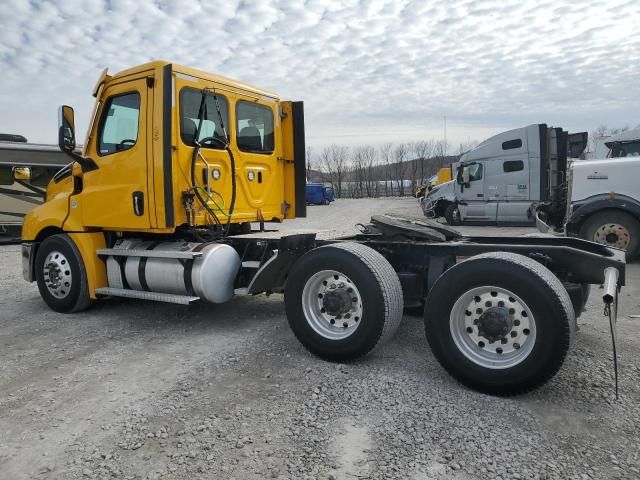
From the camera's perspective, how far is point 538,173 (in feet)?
55.2

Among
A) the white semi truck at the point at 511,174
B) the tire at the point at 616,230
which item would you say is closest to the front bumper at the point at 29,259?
the tire at the point at 616,230

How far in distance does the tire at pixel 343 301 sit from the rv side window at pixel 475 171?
15118 millimetres

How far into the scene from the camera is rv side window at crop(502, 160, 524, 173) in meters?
17.2

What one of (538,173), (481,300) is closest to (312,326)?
(481,300)

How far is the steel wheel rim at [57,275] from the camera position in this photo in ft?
20.3

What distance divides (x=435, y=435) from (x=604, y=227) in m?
8.53

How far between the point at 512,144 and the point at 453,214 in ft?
11.6

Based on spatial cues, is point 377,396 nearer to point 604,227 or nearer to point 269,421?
point 269,421

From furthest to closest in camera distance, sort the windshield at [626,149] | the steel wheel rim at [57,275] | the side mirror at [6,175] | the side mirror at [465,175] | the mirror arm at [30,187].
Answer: the side mirror at [465,175] < the mirror arm at [30,187] < the side mirror at [6,175] < the windshield at [626,149] < the steel wheel rim at [57,275]

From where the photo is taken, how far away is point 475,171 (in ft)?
60.3

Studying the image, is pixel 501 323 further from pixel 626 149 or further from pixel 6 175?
pixel 6 175

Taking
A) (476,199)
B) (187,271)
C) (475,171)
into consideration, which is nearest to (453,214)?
(476,199)

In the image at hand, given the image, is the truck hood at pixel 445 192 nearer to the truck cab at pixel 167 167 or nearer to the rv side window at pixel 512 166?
the rv side window at pixel 512 166

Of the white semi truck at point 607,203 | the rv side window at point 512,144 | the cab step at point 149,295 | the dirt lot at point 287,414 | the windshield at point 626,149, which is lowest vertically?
the dirt lot at point 287,414
